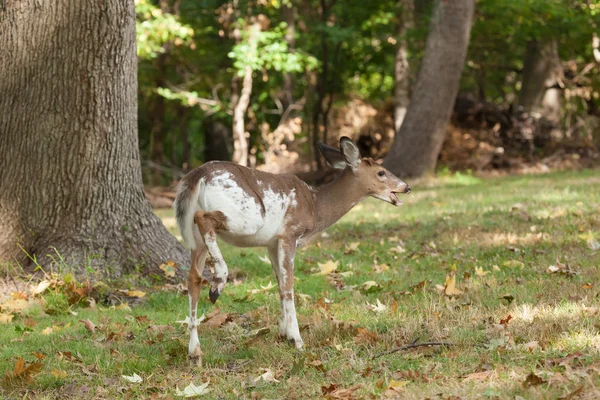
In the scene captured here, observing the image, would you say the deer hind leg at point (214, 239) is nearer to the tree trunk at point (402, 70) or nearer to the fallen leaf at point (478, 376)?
the fallen leaf at point (478, 376)

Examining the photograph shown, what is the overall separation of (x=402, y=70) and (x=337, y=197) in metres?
15.0

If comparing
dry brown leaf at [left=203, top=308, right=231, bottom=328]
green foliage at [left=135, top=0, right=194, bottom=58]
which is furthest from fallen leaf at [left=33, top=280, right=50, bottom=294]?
green foliage at [left=135, top=0, right=194, bottom=58]

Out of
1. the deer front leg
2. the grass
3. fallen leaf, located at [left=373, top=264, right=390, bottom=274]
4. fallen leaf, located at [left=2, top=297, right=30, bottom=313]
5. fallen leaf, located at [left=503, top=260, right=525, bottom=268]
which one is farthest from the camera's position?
fallen leaf, located at [left=373, top=264, right=390, bottom=274]

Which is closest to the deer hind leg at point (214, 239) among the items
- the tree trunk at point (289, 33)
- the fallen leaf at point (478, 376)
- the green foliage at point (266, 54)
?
the fallen leaf at point (478, 376)

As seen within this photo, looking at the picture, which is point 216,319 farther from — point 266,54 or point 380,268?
point 266,54

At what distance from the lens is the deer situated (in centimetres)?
535

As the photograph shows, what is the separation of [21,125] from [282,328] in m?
3.63

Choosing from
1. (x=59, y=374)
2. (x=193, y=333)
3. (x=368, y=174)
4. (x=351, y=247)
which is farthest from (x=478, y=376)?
(x=351, y=247)

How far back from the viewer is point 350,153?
618 centimetres

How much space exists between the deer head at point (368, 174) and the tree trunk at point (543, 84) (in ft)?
55.8

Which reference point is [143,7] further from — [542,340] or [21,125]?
[542,340]

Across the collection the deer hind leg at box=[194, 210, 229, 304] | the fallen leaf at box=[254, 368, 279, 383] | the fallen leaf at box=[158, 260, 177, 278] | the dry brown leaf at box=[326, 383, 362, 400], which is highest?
the deer hind leg at box=[194, 210, 229, 304]

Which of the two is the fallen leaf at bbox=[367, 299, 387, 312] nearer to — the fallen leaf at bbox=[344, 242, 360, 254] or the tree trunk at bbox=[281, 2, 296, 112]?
the fallen leaf at bbox=[344, 242, 360, 254]

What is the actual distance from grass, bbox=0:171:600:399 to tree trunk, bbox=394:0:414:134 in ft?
36.2
